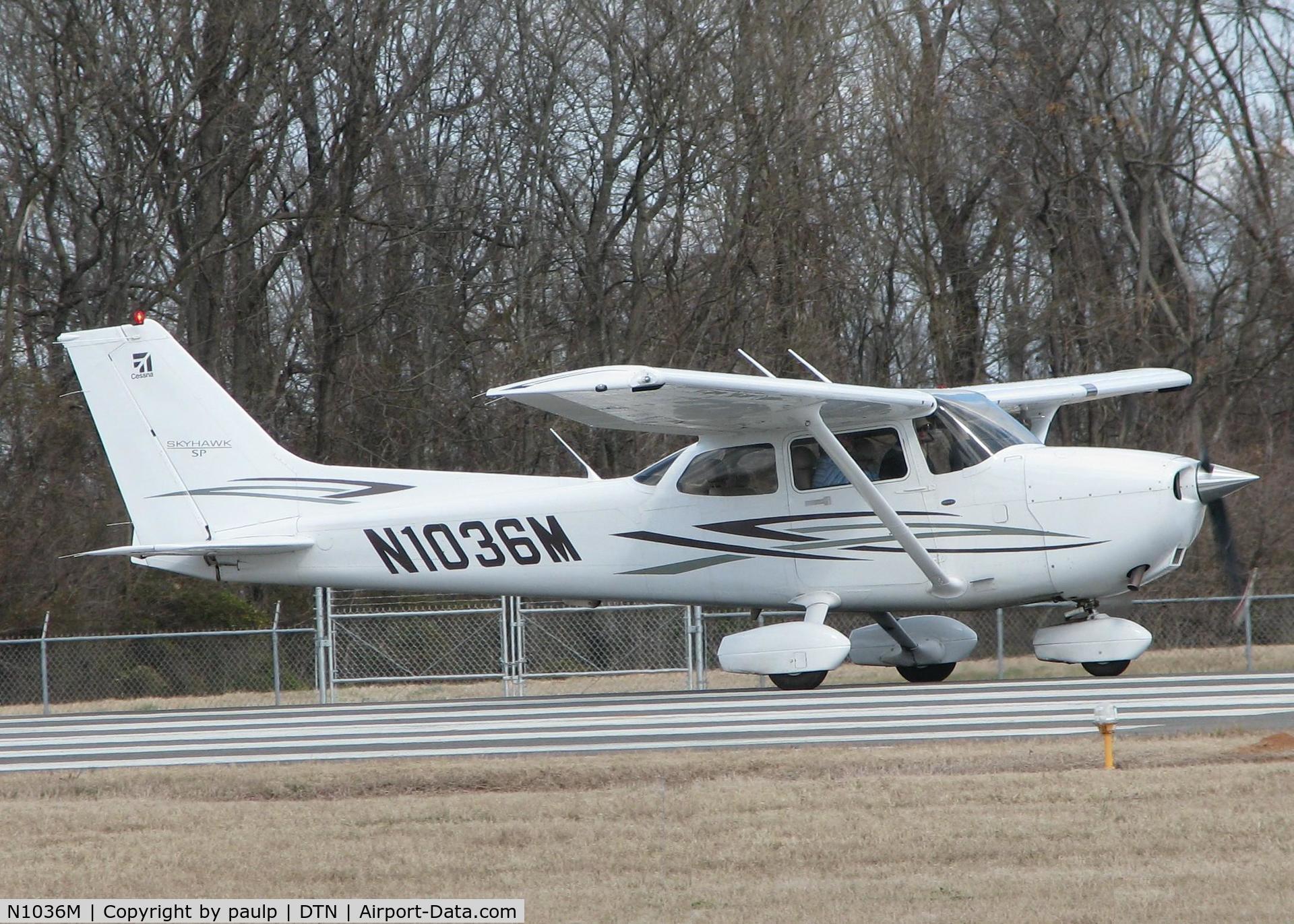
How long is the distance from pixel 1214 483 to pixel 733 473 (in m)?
4.33

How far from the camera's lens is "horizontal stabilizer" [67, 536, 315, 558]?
50.1 ft

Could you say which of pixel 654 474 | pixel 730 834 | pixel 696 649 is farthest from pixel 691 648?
pixel 730 834

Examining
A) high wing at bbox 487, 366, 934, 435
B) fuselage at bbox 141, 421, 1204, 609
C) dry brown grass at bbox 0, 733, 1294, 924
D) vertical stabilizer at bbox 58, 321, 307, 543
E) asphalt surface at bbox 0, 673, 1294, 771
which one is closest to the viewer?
dry brown grass at bbox 0, 733, 1294, 924

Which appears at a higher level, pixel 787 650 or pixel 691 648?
pixel 787 650

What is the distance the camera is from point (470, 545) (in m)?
15.4

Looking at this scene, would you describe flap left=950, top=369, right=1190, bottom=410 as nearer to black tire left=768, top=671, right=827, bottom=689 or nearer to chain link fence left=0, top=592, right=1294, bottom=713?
black tire left=768, top=671, right=827, bottom=689

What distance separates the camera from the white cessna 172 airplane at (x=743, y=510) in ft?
44.5

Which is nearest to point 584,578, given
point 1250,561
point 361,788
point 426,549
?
point 426,549

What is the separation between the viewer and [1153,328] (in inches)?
1152

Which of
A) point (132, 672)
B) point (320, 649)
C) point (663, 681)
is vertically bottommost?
point (663, 681)

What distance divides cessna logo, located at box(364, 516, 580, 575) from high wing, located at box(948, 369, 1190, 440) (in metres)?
4.58

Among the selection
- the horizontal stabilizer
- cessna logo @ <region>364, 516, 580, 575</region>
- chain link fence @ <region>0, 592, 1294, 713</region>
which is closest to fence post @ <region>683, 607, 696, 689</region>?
chain link fence @ <region>0, 592, 1294, 713</region>

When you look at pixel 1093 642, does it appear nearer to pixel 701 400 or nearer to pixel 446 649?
pixel 701 400

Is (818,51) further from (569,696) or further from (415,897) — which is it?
(415,897)
